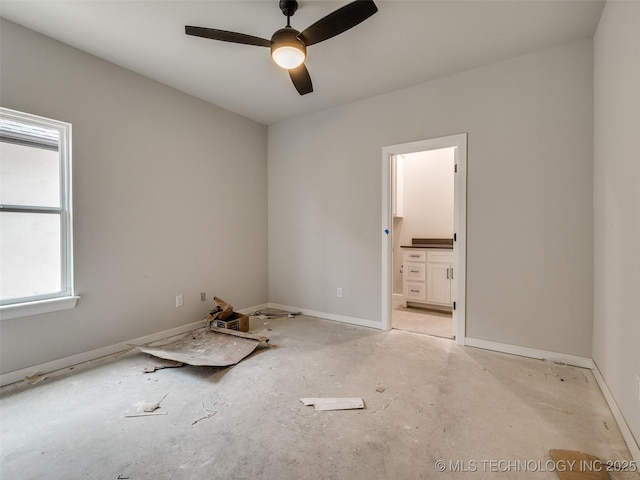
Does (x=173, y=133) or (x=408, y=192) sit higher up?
(x=173, y=133)

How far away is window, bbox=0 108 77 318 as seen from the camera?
90.0 inches

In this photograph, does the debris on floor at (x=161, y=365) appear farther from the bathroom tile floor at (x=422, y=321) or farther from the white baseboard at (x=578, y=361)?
the white baseboard at (x=578, y=361)

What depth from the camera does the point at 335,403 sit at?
79.0 inches

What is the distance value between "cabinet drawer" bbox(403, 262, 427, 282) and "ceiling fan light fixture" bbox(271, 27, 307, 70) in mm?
3402

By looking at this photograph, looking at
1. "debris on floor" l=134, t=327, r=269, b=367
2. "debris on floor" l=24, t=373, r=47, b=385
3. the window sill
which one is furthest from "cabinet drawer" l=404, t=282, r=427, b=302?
"debris on floor" l=24, t=373, r=47, b=385

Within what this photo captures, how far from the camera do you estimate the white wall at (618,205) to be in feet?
5.19

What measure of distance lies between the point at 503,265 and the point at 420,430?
1848mm

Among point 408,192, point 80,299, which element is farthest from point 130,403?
point 408,192

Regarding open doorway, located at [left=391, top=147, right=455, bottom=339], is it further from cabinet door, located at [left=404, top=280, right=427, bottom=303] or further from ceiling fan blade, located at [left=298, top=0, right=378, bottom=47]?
ceiling fan blade, located at [left=298, top=0, right=378, bottom=47]

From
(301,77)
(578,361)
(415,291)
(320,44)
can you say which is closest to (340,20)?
(301,77)

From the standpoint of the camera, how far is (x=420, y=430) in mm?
1739

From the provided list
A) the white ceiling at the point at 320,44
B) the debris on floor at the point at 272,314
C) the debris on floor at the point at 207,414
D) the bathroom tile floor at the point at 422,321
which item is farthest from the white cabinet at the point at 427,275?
the debris on floor at the point at 207,414

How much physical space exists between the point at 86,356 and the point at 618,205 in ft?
14.0

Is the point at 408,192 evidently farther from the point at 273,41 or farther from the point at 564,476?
the point at 564,476
